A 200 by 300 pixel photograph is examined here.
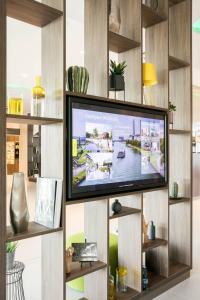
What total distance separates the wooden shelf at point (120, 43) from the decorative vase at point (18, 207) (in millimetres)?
1346

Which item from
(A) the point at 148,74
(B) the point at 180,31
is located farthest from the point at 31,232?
(B) the point at 180,31

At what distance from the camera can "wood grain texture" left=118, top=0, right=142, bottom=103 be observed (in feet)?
8.69

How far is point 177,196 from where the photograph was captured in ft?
10.8

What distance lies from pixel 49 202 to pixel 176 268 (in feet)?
6.10

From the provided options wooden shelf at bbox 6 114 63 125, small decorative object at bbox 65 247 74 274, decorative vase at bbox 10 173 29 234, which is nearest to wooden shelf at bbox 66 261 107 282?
small decorative object at bbox 65 247 74 274

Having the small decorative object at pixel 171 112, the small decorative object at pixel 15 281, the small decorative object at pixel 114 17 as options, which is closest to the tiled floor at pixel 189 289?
the small decorative object at pixel 15 281

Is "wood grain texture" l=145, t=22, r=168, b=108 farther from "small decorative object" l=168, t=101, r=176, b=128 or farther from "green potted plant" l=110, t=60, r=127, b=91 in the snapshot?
"green potted plant" l=110, t=60, r=127, b=91

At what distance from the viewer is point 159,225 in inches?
120

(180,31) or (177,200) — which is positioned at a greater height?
(180,31)

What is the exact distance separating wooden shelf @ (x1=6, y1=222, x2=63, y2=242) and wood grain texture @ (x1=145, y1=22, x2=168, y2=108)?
169 centimetres

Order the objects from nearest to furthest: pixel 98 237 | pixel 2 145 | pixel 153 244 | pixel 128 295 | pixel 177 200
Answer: pixel 2 145, pixel 98 237, pixel 128 295, pixel 153 244, pixel 177 200

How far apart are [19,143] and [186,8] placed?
41.1 feet

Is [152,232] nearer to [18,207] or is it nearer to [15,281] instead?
[15,281]

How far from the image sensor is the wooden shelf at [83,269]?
6.90 feet
